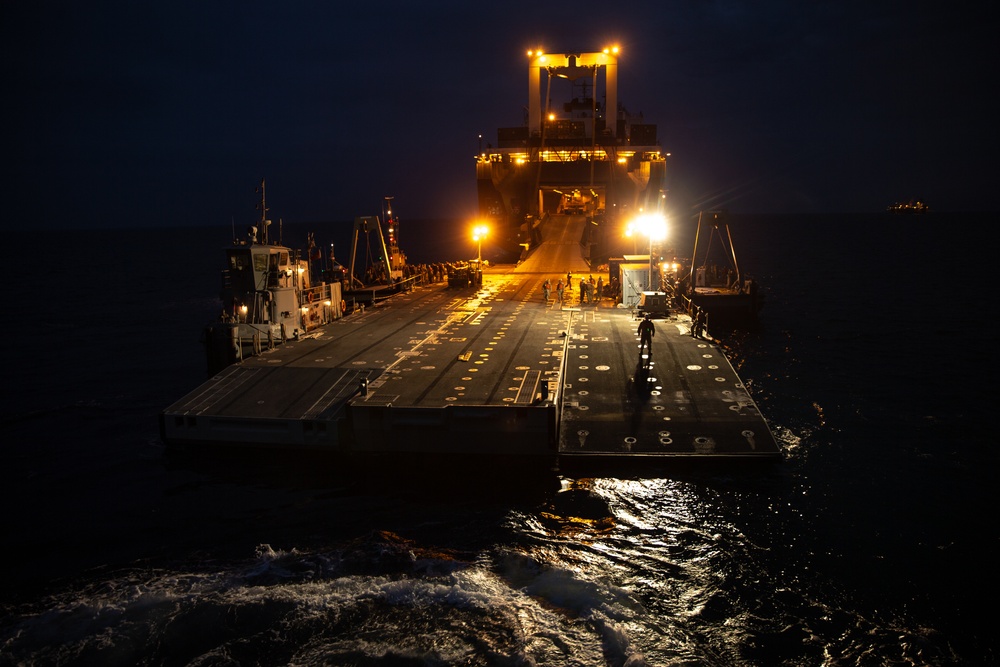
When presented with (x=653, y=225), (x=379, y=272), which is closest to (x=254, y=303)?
(x=653, y=225)

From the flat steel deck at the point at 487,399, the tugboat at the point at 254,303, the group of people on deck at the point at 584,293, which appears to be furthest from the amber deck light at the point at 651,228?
the tugboat at the point at 254,303

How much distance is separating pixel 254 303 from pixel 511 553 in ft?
62.9

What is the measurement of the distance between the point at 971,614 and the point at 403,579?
12093 mm

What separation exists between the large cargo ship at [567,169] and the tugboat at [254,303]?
38296 millimetres

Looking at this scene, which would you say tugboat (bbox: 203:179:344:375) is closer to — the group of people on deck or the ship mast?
the ship mast

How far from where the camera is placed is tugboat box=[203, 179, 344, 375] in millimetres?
28812

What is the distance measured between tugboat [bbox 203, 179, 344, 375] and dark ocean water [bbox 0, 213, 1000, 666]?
478 centimetres

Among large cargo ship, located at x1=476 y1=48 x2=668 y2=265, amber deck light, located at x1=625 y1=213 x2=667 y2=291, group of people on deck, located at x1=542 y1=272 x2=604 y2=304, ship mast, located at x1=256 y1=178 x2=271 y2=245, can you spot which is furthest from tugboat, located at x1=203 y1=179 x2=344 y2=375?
large cargo ship, located at x1=476 y1=48 x2=668 y2=265

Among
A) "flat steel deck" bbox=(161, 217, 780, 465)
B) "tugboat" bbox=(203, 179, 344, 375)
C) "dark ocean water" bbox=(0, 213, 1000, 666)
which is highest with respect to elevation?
"tugboat" bbox=(203, 179, 344, 375)

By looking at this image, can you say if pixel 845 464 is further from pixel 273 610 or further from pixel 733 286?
pixel 733 286

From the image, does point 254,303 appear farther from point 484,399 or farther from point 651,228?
point 651,228

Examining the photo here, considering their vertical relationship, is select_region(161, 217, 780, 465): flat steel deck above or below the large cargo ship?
below

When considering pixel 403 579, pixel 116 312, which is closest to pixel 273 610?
pixel 403 579

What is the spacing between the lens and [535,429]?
19672 mm
